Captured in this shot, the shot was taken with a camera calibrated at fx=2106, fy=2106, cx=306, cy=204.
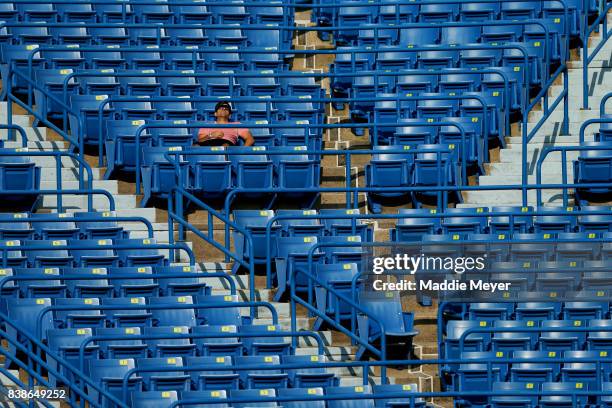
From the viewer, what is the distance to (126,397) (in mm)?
18359

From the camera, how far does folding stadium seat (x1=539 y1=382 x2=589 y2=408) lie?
18.8 metres

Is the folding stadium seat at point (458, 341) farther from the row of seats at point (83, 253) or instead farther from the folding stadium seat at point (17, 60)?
the folding stadium seat at point (17, 60)

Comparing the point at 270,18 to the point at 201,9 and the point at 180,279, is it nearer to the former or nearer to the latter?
the point at 201,9

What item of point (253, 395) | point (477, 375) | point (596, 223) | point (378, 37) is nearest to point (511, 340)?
point (477, 375)

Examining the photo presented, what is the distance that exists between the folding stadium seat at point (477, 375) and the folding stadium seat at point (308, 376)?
1168 millimetres

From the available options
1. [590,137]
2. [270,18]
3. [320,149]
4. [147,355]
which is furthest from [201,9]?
[147,355]

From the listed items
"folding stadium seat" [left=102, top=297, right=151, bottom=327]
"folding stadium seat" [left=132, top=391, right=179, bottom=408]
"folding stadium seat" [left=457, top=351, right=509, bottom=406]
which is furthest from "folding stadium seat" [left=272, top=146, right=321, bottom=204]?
"folding stadium seat" [left=132, top=391, right=179, bottom=408]

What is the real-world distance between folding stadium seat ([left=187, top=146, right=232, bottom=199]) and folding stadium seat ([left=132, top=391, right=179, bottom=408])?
382 centimetres

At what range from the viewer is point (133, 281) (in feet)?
66.4

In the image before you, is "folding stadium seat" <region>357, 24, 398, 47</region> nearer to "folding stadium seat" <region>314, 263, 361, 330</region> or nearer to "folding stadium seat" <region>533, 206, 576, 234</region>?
"folding stadium seat" <region>533, 206, 576, 234</region>

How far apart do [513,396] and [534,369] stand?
25.5 inches

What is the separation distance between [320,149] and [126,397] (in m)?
5.71

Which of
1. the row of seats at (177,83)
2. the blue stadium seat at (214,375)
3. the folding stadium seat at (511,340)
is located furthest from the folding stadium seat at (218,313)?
the row of seats at (177,83)

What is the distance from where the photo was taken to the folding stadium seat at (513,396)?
747 inches
